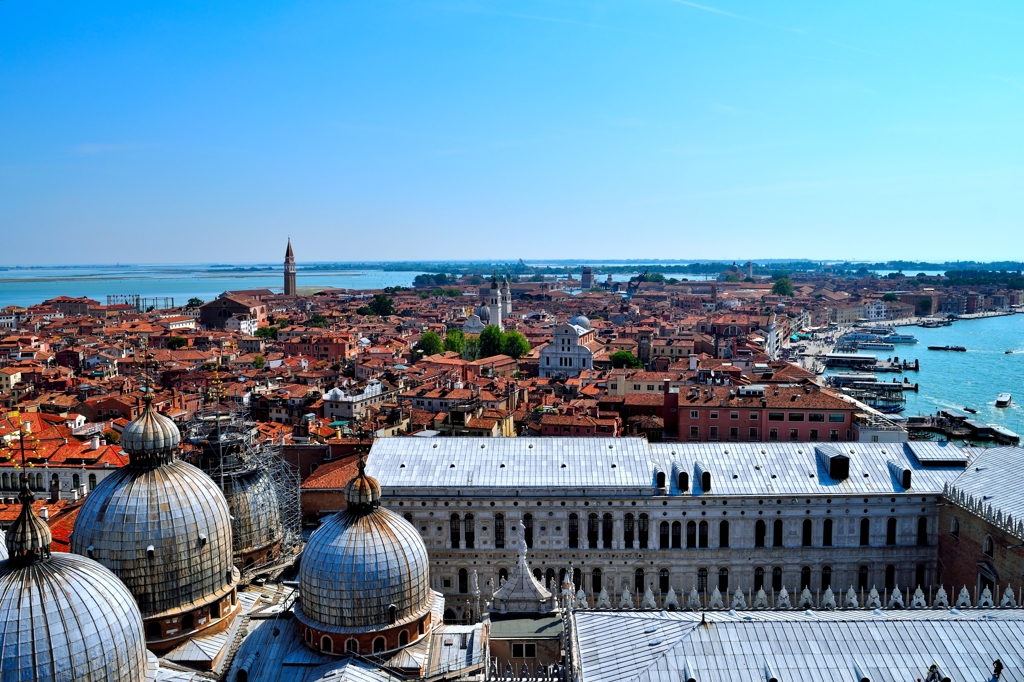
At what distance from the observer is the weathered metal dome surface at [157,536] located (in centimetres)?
1625

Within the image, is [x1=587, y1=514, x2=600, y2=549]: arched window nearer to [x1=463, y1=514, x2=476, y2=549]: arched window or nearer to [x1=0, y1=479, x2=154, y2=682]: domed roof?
[x1=463, y1=514, x2=476, y2=549]: arched window

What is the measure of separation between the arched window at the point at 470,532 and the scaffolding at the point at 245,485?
4841mm

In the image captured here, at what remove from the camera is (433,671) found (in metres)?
16.4

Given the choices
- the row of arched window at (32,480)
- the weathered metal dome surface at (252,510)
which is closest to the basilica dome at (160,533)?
the weathered metal dome surface at (252,510)

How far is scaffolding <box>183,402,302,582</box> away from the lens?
2127 cm

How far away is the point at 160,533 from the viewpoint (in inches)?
646

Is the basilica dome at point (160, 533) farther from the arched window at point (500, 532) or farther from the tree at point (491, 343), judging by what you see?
the tree at point (491, 343)

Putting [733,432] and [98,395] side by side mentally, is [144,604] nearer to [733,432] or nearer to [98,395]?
[733,432]

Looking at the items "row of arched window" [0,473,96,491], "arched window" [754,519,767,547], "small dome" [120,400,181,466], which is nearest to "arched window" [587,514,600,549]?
"arched window" [754,519,767,547]

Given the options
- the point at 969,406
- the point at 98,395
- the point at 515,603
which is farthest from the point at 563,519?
the point at 969,406

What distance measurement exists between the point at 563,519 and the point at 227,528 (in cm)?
1042

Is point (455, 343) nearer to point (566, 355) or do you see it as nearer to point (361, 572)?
point (566, 355)

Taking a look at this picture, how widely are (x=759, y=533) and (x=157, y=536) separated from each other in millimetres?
16581

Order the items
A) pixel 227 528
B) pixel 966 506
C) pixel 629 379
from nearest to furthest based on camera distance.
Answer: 1. pixel 227 528
2. pixel 966 506
3. pixel 629 379
